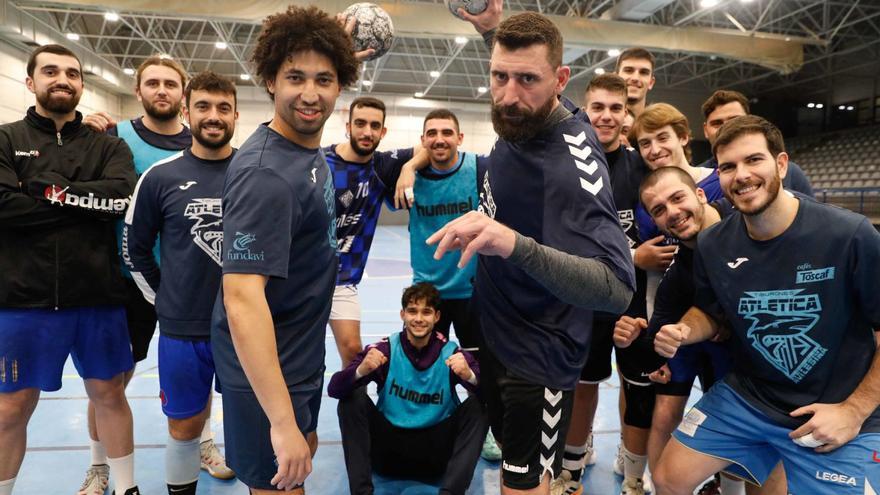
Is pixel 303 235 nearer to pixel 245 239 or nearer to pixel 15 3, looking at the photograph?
pixel 245 239

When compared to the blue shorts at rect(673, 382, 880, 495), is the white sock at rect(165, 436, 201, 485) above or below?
below

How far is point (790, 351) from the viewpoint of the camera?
266 cm

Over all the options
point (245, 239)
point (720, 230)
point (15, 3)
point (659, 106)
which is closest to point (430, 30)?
point (15, 3)

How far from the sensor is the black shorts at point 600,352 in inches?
141

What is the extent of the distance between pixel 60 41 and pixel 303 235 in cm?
2042

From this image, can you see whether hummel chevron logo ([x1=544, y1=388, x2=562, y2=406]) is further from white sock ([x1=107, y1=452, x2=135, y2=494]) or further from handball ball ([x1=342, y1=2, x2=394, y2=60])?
white sock ([x1=107, y1=452, x2=135, y2=494])

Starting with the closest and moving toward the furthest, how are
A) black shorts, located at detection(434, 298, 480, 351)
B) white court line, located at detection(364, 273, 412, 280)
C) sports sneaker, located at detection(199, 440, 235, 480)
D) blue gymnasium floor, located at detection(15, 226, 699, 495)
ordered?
blue gymnasium floor, located at detection(15, 226, 699, 495) → sports sneaker, located at detection(199, 440, 235, 480) → black shorts, located at detection(434, 298, 480, 351) → white court line, located at detection(364, 273, 412, 280)

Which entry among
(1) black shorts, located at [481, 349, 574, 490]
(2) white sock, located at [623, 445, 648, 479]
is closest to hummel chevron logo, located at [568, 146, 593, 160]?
(1) black shorts, located at [481, 349, 574, 490]

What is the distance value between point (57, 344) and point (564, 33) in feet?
47.4

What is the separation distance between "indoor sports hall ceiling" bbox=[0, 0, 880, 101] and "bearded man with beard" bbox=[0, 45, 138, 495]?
1139 centimetres

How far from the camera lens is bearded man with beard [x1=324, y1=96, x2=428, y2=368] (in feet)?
13.9

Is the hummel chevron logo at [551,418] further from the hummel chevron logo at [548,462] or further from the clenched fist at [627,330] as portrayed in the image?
the clenched fist at [627,330]

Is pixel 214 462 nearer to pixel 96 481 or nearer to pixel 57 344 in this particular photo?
pixel 96 481

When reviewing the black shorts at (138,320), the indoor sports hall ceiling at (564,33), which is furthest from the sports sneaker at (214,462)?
the indoor sports hall ceiling at (564,33)
